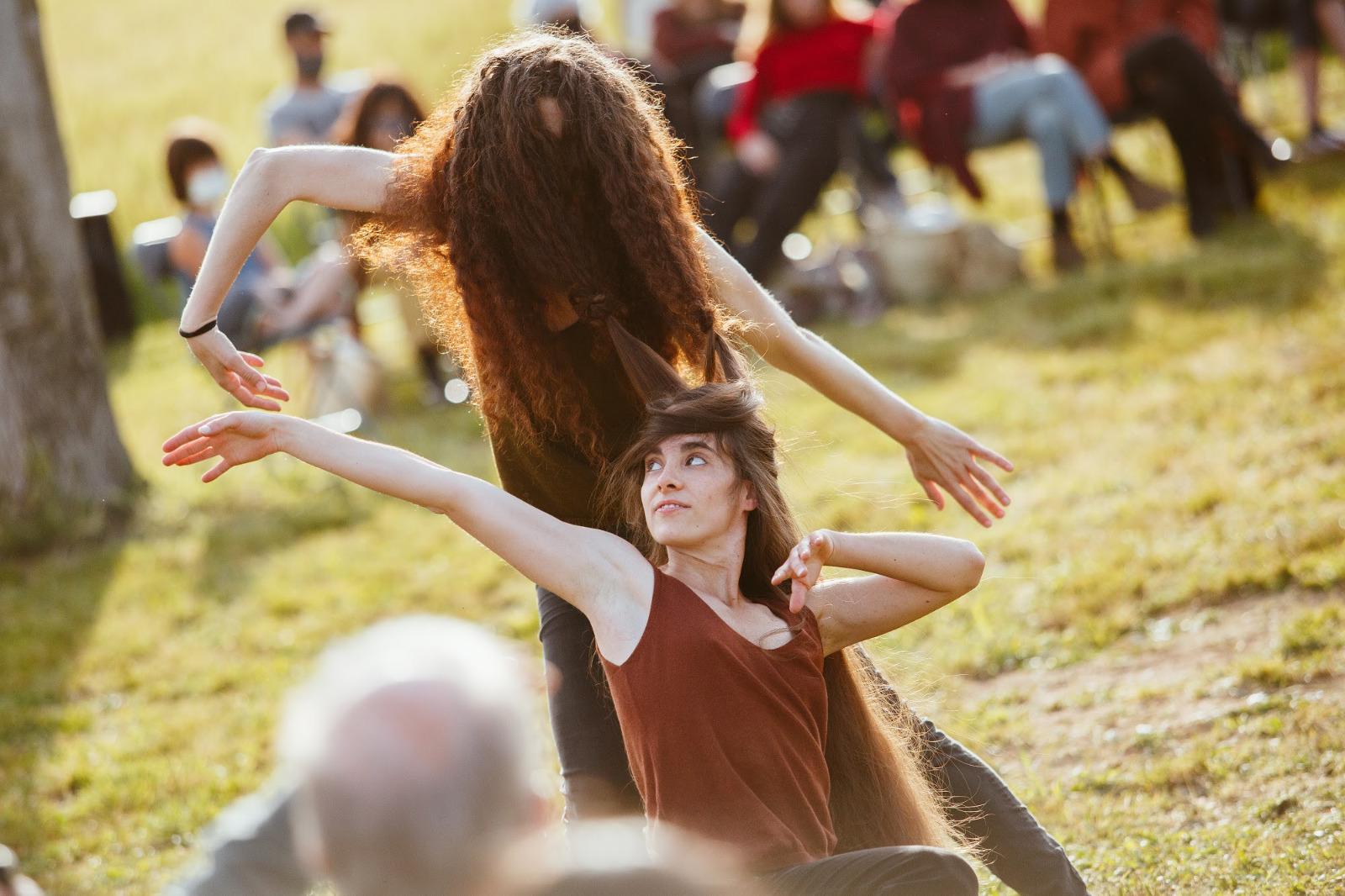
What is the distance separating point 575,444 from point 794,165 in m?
6.01

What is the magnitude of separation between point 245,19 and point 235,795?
19.2m

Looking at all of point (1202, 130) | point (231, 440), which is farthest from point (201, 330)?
point (1202, 130)

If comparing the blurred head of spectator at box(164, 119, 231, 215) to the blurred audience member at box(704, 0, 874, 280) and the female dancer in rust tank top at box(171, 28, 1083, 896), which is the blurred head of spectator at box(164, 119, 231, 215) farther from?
the female dancer in rust tank top at box(171, 28, 1083, 896)

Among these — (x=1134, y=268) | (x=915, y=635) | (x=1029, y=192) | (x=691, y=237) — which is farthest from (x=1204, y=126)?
(x=691, y=237)

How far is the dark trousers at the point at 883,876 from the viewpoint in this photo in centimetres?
223

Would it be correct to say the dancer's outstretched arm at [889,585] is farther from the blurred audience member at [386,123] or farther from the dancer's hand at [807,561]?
the blurred audience member at [386,123]

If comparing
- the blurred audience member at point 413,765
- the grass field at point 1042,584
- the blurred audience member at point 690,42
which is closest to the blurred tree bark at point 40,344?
the grass field at point 1042,584

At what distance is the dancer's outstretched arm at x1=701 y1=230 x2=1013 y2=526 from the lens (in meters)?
2.95

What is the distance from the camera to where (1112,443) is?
577 cm

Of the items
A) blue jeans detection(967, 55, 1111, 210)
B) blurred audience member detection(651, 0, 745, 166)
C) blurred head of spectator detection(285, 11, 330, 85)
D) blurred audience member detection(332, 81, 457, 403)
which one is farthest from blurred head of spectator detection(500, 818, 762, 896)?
blurred audience member detection(651, 0, 745, 166)

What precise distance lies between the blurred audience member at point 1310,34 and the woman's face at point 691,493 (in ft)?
24.4

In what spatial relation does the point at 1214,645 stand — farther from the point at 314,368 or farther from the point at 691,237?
the point at 314,368

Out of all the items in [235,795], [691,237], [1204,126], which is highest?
[691,237]

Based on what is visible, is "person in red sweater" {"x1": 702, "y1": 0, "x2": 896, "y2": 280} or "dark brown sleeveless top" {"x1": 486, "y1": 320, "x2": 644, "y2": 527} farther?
"person in red sweater" {"x1": 702, "y1": 0, "x2": 896, "y2": 280}
